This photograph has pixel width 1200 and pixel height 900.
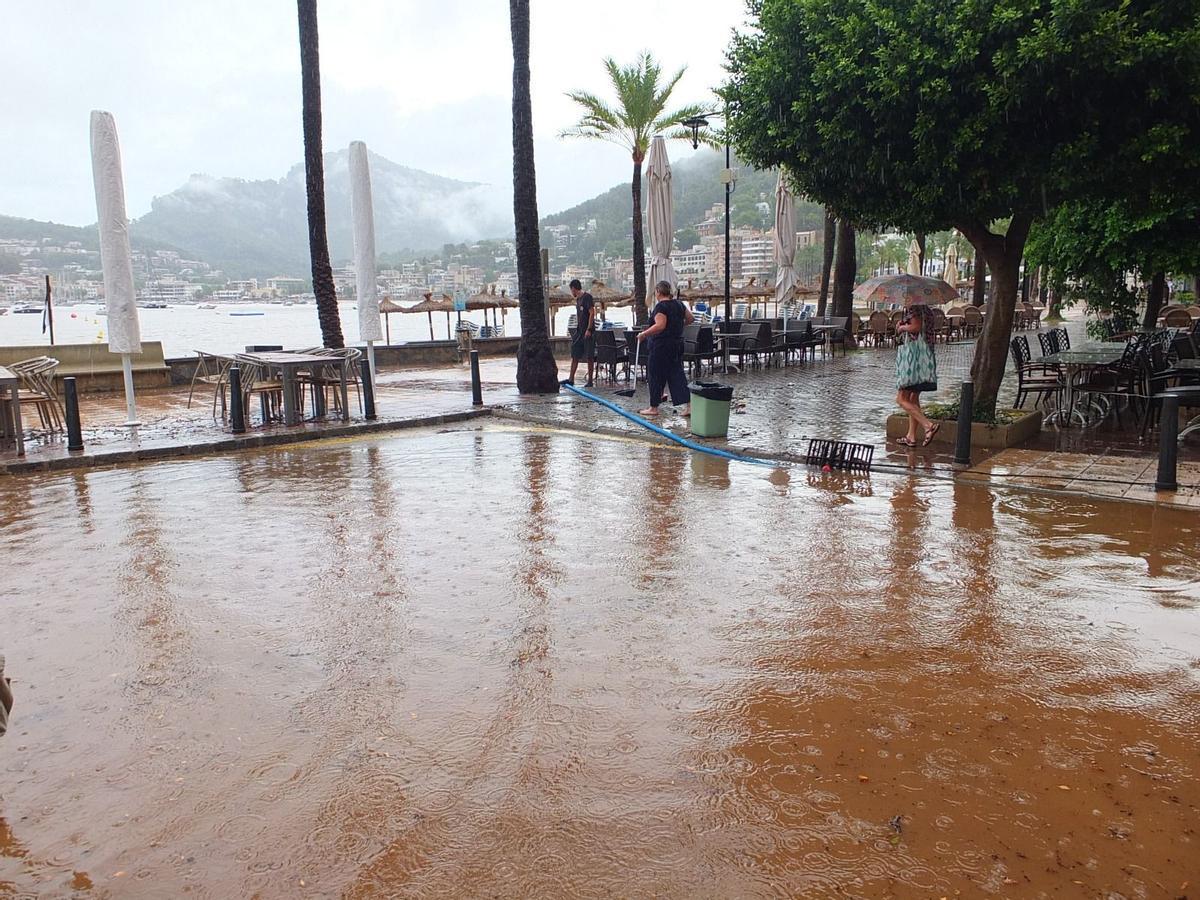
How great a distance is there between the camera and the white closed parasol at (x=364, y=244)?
13758 mm

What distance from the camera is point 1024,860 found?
9.05 ft

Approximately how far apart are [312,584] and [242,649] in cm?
103

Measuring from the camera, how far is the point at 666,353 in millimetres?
12297

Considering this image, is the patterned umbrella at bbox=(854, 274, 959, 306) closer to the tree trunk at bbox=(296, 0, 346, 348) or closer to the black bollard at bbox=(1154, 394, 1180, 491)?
the black bollard at bbox=(1154, 394, 1180, 491)

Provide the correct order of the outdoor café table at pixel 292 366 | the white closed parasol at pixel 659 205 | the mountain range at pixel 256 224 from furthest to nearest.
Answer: the mountain range at pixel 256 224 → the white closed parasol at pixel 659 205 → the outdoor café table at pixel 292 366

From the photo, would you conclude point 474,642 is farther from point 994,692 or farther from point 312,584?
point 994,692

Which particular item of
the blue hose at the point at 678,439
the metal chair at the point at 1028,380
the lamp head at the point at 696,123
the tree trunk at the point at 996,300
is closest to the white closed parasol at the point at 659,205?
the lamp head at the point at 696,123

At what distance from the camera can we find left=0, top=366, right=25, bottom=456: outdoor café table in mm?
9750

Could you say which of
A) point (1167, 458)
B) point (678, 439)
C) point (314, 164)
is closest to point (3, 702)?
point (678, 439)

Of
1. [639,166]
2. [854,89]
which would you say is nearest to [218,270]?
[639,166]

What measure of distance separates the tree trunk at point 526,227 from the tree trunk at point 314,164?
4.18 meters

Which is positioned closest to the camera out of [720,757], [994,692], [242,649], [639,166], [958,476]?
[720,757]

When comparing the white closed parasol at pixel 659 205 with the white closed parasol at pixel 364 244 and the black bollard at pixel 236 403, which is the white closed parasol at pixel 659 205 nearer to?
the white closed parasol at pixel 364 244

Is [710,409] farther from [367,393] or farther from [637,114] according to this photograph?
[637,114]
